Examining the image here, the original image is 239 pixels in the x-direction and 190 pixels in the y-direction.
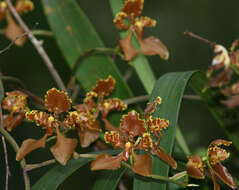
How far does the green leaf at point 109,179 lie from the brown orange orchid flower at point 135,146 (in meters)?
0.03

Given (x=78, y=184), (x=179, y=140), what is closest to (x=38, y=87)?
(x=78, y=184)

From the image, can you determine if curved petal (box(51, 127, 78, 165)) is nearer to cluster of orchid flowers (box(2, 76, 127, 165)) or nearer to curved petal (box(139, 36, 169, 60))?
cluster of orchid flowers (box(2, 76, 127, 165))

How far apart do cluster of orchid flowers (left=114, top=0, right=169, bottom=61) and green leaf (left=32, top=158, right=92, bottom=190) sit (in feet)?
0.85

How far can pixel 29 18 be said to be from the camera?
147cm

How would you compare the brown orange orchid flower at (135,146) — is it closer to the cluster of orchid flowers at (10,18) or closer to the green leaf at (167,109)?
the green leaf at (167,109)

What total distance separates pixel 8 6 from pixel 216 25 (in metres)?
1.23

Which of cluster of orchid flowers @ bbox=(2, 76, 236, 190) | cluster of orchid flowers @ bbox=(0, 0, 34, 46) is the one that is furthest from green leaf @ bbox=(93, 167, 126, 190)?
cluster of orchid flowers @ bbox=(0, 0, 34, 46)

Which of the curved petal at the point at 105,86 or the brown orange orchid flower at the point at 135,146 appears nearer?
the brown orange orchid flower at the point at 135,146

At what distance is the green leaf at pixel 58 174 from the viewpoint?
54 centimetres

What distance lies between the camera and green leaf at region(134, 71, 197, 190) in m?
0.50

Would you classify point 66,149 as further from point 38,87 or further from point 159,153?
point 38,87

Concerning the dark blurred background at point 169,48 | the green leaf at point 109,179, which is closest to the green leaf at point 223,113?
the green leaf at point 109,179

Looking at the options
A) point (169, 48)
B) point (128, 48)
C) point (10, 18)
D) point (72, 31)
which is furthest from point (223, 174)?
point (169, 48)

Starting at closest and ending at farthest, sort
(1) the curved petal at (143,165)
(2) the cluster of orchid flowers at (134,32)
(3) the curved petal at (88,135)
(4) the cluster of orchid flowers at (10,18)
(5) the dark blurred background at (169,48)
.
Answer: (1) the curved petal at (143,165), (3) the curved petal at (88,135), (2) the cluster of orchid flowers at (134,32), (4) the cluster of orchid flowers at (10,18), (5) the dark blurred background at (169,48)
